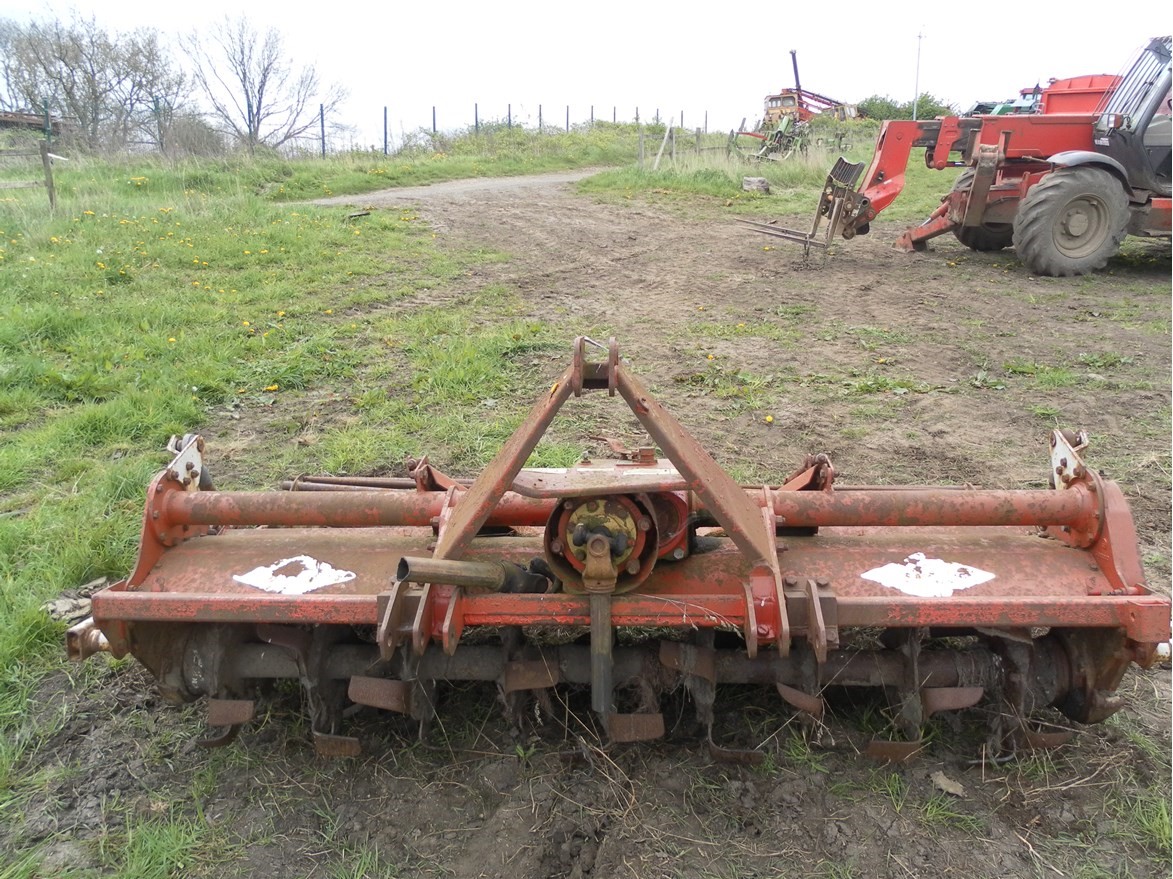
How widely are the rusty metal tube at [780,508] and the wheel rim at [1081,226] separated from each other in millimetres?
8000

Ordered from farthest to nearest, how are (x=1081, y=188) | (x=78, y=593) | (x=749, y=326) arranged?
(x=1081, y=188)
(x=749, y=326)
(x=78, y=593)

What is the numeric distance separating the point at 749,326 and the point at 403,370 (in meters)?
3.11

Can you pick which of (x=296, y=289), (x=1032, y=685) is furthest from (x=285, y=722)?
(x=296, y=289)

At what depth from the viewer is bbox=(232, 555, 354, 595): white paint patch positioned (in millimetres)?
2533

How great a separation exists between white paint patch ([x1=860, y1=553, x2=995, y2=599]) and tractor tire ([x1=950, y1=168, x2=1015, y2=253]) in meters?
8.64

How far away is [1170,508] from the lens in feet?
13.5

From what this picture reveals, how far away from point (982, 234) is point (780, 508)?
374 inches

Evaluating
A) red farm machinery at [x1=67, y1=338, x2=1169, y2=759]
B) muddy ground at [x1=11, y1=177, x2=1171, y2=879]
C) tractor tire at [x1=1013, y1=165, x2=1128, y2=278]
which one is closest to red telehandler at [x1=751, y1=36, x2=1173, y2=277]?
tractor tire at [x1=1013, y1=165, x2=1128, y2=278]

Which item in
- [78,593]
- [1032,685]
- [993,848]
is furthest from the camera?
[78,593]

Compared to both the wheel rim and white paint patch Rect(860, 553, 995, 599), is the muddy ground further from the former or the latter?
the wheel rim

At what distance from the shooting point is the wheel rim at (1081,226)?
9141mm

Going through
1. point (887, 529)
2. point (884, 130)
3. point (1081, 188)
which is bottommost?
point (887, 529)

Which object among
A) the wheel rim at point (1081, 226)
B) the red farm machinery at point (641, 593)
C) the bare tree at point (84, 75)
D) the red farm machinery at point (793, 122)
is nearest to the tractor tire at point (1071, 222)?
the wheel rim at point (1081, 226)

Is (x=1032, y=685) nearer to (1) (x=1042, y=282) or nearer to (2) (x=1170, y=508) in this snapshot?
(2) (x=1170, y=508)
